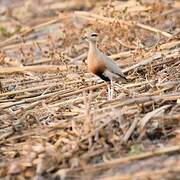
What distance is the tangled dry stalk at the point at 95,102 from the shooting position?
427 cm

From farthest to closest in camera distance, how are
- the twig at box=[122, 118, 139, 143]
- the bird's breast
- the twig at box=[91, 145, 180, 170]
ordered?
the bird's breast → the twig at box=[122, 118, 139, 143] → the twig at box=[91, 145, 180, 170]

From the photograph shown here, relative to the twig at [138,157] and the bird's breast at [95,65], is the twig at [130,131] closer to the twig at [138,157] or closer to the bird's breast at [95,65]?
the twig at [138,157]

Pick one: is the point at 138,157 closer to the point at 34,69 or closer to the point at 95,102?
the point at 95,102

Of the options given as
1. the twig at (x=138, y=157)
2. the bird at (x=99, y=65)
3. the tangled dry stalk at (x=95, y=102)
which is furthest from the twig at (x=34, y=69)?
the twig at (x=138, y=157)

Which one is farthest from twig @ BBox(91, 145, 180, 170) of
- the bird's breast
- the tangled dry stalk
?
the bird's breast

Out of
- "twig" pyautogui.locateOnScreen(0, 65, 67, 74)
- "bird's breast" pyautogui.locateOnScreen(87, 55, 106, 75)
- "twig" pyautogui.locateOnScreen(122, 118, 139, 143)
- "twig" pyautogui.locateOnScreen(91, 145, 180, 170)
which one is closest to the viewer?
"twig" pyautogui.locateOnScreen(91, 145, 180, 170)

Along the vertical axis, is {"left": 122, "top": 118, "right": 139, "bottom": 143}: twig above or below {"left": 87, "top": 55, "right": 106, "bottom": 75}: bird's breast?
below

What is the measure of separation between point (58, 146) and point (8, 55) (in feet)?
12.9

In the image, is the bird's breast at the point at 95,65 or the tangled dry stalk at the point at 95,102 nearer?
the tangled dry stalk at the point at 95,102

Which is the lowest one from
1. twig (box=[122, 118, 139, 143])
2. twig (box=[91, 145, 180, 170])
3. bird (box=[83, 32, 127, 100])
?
twig (box=[91, 145, 180, 170])

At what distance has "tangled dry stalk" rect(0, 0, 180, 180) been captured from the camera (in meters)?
4.27

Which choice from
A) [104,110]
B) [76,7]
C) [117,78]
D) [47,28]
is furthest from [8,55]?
[104,110]

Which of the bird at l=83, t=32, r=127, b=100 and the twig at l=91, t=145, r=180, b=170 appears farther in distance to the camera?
the bird at l=83, t=32, r=127, b=100

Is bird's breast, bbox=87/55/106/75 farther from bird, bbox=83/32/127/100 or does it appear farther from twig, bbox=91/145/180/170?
twig, bbox=91/145/180/170
